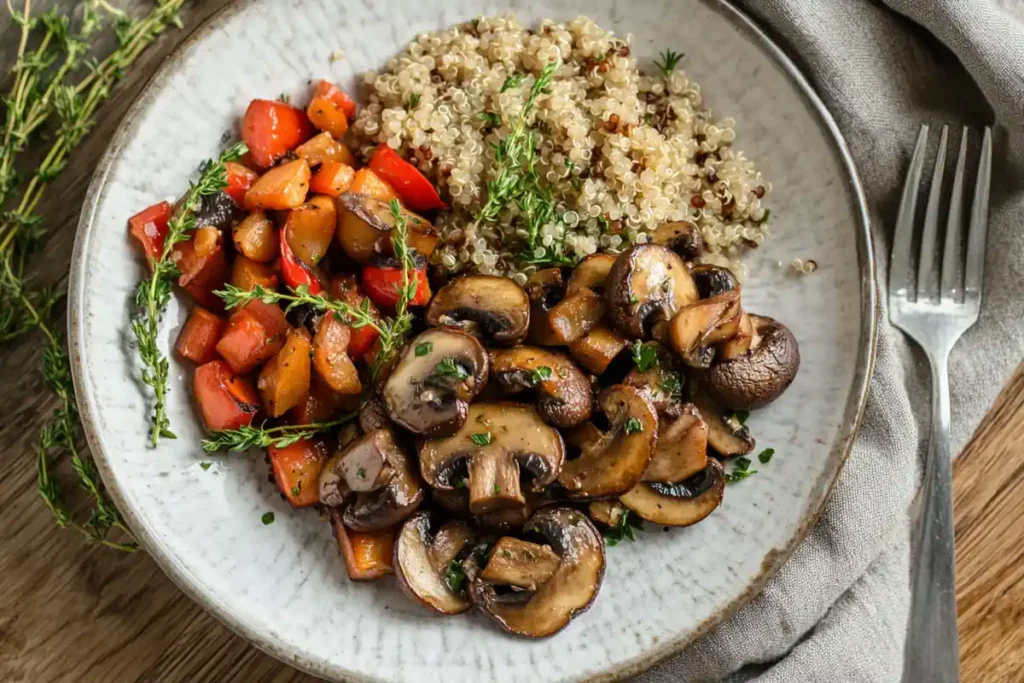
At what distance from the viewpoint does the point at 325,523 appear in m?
2.07

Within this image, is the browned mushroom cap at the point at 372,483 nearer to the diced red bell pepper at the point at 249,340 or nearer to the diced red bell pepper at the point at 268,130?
the diced red bell pepper at the point at 249,340

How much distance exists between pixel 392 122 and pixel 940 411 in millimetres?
1555

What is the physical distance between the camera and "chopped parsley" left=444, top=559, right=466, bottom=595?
1.93m

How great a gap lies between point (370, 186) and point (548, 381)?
2.04 ft

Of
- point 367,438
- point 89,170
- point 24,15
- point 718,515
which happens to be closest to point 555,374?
point 367,438

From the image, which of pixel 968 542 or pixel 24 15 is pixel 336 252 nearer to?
pixel 24 15

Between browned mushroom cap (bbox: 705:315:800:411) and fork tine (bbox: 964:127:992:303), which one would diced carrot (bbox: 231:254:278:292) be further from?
fork tine (bbox: 964:127:992:303)

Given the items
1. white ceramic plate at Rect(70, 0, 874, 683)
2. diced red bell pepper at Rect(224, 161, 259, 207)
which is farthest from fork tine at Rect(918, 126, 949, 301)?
diced red bell pepper at Rect(224, 161, 259, 207)

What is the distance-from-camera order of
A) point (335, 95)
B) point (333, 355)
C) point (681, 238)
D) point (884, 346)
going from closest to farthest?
point (333, 355)
point (681, 238)
point (335, 95)
point (884, 346)

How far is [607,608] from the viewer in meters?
2.06

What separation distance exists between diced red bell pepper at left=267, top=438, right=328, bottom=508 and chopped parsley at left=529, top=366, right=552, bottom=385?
525 millimetres

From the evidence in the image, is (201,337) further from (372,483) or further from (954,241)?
(954,241)

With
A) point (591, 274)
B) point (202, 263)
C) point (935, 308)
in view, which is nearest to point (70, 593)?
point (202, 263)

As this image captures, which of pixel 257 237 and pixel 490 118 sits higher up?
pixel 257 237
